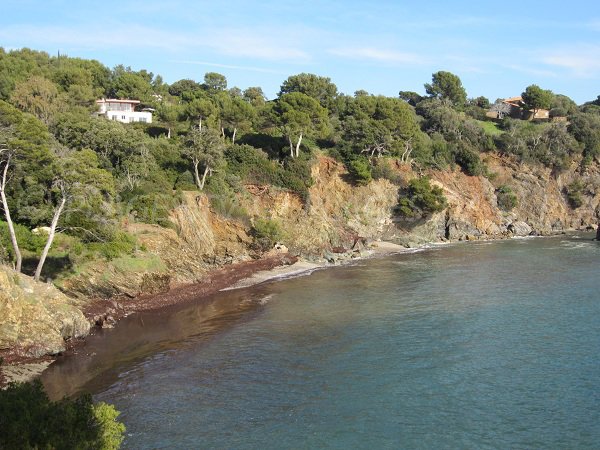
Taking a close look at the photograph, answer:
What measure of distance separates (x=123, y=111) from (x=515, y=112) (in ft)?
274

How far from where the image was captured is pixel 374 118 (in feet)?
253

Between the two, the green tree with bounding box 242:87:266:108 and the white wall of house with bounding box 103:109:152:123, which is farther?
the green tree with bounding box 242:87:266:108

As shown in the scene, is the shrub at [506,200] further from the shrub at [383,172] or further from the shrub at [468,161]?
the shrub at [383,172]

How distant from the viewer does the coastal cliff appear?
29.1 metres

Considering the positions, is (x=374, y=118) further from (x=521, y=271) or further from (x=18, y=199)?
(x=18, y=199)

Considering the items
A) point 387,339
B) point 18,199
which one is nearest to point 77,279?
point 18,199

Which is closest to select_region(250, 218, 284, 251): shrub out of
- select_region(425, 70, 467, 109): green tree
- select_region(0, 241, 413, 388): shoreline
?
select_region(0, 241, 413, 388): shoreline

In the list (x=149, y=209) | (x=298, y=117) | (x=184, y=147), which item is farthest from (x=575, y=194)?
(x=149, y=209)

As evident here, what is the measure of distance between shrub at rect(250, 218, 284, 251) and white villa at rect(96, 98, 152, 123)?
118 feet

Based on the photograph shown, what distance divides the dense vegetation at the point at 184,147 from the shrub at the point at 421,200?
182mm

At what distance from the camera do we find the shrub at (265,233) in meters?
53.3

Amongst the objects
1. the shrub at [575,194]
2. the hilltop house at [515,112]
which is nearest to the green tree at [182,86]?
the hilltop house at [515,112]

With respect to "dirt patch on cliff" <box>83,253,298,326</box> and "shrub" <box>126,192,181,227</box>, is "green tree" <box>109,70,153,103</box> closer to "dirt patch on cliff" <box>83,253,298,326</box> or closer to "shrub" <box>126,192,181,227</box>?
"shrub" <box>126,192,181,227</box>

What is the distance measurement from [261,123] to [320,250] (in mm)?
25109
